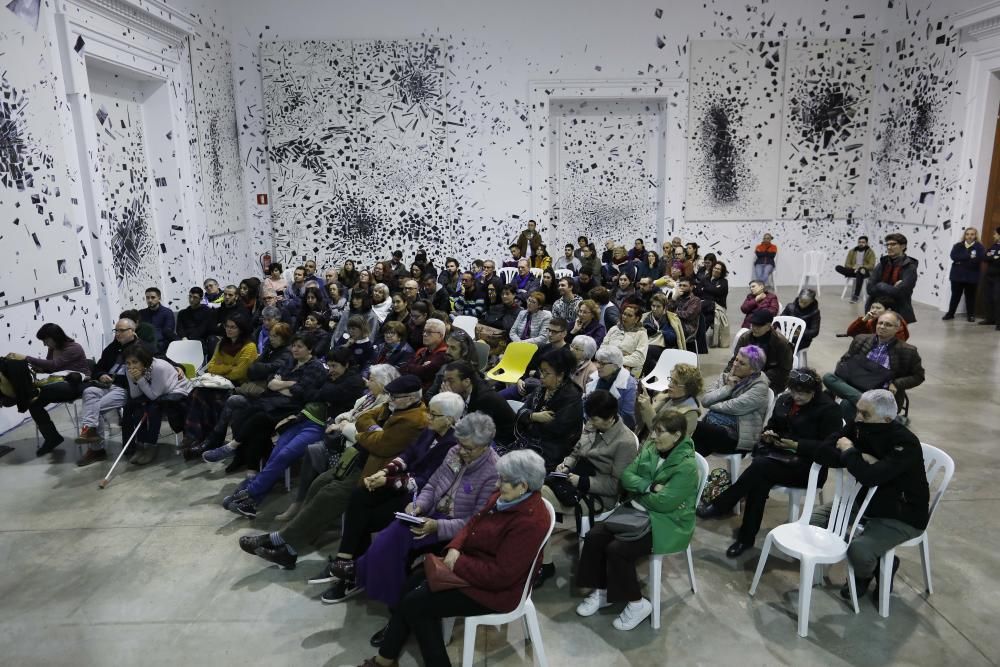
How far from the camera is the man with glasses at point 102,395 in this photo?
17.4 feet

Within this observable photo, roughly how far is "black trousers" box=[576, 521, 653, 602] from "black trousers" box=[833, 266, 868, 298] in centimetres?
997

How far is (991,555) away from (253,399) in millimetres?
4791

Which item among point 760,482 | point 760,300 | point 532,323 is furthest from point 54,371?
point 760,300

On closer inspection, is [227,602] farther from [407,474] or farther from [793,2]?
[793,2]

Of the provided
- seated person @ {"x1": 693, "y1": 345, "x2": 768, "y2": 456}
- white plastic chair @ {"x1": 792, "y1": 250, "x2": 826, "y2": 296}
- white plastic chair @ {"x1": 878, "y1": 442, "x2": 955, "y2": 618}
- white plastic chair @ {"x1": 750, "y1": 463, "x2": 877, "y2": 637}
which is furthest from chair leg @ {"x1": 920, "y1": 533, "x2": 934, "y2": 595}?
white plastic chair @ {"x1": 792, "y1": 250, "x2": 826, "y2": 296}

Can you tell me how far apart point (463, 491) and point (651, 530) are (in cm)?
93

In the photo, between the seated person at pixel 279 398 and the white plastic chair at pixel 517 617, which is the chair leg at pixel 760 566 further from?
the seated person at pixel 279 398

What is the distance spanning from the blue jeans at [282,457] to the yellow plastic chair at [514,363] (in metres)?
1.81

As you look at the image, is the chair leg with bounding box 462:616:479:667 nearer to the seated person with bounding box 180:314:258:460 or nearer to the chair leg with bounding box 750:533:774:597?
the chair leg with bounding box 750:533:774:597

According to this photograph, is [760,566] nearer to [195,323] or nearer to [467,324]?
[467,324]

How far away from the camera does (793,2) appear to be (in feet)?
39.7

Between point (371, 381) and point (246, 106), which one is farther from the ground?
point (246, 106)

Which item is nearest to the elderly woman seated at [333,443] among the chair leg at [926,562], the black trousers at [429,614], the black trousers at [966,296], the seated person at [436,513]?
the seated person at [436,513]

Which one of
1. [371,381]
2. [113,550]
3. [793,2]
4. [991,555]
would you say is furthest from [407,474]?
[793,2]
